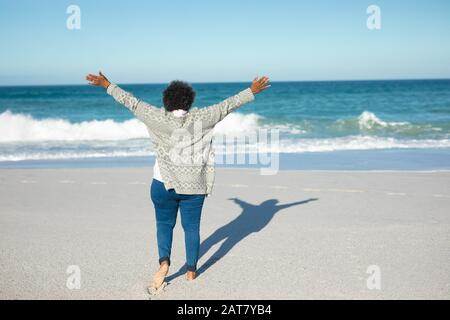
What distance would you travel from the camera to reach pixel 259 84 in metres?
4.34

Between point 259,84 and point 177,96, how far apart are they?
2.29ft

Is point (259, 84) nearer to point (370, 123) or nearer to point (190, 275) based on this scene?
point (190, 275)

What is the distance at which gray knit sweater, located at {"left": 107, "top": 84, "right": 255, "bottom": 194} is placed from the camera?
13.6ft

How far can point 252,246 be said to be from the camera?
223 inches

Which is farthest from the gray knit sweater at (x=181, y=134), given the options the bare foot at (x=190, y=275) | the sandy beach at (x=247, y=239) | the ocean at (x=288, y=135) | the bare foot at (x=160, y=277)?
the ocean at (x=288, y=135)

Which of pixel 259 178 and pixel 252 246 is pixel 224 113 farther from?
pixel 259 178

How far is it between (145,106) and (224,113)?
2.06ft

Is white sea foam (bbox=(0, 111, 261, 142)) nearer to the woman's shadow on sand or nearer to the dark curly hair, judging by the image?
the woman's shadow on sand

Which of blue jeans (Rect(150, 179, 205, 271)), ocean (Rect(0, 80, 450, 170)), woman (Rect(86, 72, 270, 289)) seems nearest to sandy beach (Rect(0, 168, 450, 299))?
blue jeans (Rect(150, 179, 205, 271))

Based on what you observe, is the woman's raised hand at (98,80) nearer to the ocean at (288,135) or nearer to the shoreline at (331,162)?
the shoreline at (331,162)

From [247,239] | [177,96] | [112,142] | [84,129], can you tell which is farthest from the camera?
[84,129]

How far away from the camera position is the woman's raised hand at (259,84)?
14.2 feet

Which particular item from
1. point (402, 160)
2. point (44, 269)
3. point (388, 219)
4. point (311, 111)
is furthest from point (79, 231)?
point (311, 111)

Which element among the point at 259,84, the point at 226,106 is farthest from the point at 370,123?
the point at 226,106
